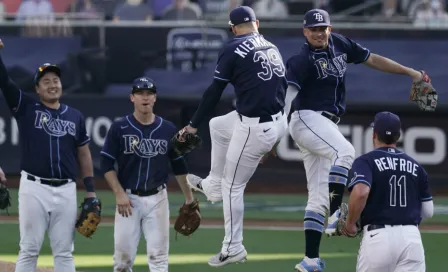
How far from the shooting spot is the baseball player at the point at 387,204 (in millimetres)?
7387

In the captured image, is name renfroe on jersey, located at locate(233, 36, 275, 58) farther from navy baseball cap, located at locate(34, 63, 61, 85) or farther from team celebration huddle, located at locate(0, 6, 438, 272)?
navy baseball cap, located at locate(34, 63, 61, 85)

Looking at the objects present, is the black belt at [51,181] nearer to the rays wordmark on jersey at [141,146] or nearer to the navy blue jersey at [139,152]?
the navy blue jersey at [139,152]

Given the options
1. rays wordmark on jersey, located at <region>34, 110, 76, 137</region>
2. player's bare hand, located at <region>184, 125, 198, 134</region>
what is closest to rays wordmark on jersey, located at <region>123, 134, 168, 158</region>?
player's bare hand, located at <region>184, 125, 198, 134</region>

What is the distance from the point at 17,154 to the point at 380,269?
34.0ft

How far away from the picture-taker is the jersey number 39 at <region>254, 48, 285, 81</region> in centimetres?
884

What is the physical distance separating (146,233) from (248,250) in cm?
279

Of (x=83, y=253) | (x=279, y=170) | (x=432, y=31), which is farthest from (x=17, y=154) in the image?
(x=432, y=31)

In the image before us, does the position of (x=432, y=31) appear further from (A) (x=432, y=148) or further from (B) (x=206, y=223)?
(B) (x=206, y=223)

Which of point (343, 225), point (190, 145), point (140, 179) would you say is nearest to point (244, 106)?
point (190, 145)

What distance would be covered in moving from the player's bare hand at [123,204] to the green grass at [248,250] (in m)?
1.75

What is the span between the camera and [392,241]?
7398 millimetres

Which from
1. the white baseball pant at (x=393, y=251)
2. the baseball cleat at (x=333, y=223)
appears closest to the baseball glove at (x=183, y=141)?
the baseball cleat at (x=333, y=223)

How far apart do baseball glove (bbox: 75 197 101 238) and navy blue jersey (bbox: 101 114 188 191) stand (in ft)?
1.07

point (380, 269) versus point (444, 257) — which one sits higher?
point (380, 269)
